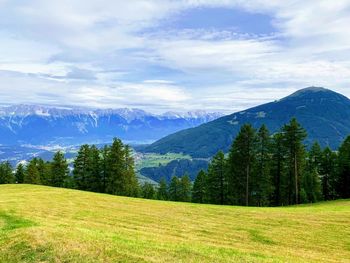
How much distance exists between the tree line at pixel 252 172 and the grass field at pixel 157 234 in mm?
33736

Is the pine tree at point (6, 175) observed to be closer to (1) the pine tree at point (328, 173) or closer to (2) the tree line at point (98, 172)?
(2) the tree line at point (98, 172)

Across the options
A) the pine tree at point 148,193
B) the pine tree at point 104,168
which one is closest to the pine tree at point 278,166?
the pine tree at point 104,168

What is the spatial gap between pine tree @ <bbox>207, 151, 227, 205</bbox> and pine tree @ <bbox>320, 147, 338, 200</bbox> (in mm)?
21072

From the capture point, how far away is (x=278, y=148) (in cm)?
7475

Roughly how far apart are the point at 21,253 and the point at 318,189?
70.2 metres

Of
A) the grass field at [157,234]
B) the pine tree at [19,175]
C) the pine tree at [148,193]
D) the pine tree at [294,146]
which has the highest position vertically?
the pine tree at [294,146]

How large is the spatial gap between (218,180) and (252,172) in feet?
40.6

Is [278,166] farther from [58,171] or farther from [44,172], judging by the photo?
[44,172]

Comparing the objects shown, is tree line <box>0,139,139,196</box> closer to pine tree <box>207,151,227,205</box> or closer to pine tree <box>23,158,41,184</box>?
pine tree <box>23,158,41,184</box>

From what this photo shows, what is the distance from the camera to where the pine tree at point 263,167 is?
73875 mm

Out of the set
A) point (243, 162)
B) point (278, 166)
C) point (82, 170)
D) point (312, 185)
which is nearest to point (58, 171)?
point (82, 170)

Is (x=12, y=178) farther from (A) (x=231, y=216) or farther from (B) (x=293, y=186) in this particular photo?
(A) (x=231, y=216)

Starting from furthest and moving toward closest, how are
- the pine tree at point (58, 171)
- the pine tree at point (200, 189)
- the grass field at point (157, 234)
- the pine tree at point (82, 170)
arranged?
the pine tree at point (58, 171) < the pine tree at point (200, 189) < the pine tree at point (82, 170) < the grass field at point (157, 234)

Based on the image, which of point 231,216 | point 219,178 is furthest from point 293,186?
point 231,216
